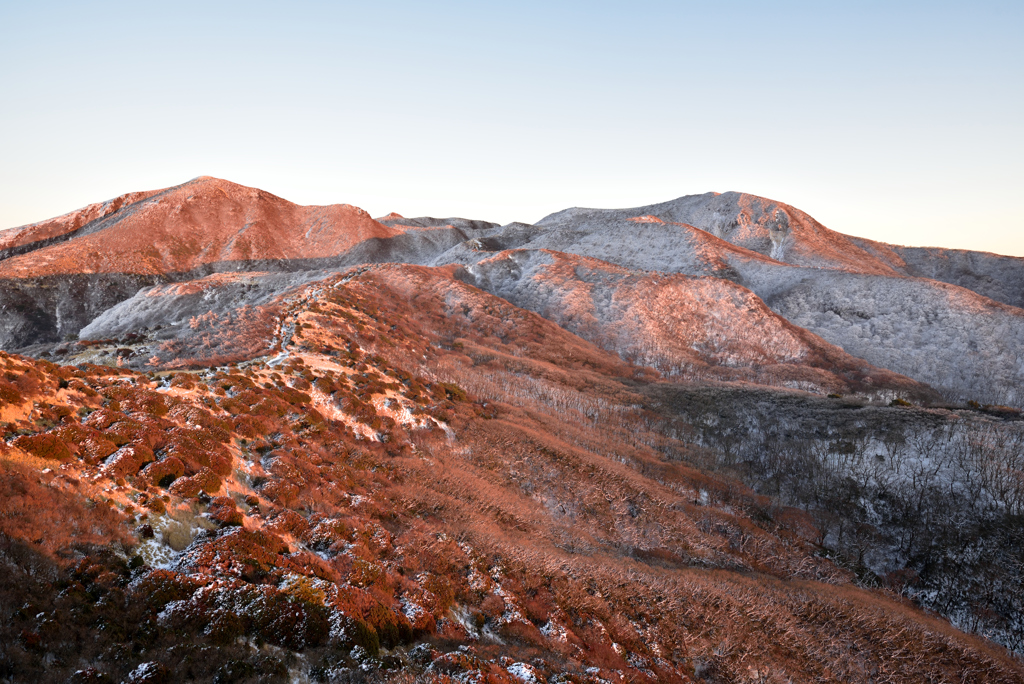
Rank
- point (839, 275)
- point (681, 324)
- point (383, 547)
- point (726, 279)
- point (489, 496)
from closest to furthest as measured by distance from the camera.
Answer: point (383, 547)
point (489, 496)
point (681, 324)
point (839, 275)
point (726, 279)

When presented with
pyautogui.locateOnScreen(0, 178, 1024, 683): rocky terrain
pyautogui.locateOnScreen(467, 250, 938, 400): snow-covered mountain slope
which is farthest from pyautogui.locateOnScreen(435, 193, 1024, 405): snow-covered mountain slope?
pyautogui.locateOnScreen(467, 250, 938, 400): snow-covered mountain slope

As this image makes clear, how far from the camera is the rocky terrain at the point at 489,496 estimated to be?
8.95 meters

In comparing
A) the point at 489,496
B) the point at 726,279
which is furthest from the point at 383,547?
the point at 726,279

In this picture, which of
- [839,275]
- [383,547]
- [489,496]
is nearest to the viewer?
[383,547]

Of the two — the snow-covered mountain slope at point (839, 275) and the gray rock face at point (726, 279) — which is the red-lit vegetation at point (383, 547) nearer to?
the gray rock face at point (726, 279)

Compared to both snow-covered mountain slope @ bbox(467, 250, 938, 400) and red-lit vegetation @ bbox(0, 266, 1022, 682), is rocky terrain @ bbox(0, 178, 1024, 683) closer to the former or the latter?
red-lit vegetation @ bbox(0, 266, 1022, 682)

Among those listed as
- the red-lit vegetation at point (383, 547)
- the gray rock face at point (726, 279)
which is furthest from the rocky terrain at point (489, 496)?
the gray rock face at point (726, 279)

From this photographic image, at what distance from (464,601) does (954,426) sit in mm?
31707

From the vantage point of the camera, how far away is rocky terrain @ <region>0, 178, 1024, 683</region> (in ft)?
29.3

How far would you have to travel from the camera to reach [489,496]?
2000cm

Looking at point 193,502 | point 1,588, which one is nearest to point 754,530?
point 193,502

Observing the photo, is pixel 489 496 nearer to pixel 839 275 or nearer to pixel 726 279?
pixel 726 279

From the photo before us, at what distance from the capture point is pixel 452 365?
37.0m

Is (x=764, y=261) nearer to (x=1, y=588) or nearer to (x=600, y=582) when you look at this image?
(x=600, y=582)
